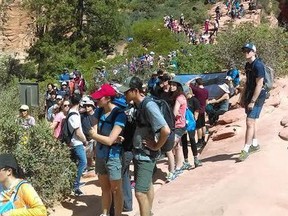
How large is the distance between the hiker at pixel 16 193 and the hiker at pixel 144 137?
1.61 meters

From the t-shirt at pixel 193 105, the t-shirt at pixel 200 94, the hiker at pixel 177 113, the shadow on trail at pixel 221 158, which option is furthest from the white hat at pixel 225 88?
the hiker at pixel 177 113

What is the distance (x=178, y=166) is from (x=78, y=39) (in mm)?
25062

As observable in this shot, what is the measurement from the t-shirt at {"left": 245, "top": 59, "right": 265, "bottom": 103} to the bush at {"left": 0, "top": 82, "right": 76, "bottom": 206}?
2492 mm

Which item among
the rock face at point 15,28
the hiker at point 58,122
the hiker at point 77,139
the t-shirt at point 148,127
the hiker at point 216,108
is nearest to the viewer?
the t-shirt at point 148,127

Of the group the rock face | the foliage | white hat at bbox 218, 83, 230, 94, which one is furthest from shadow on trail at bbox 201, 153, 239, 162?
the rock face

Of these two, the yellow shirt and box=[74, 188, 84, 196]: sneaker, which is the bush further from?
the yellow shirt

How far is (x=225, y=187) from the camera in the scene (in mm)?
5934

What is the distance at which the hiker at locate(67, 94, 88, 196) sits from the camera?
270 inches

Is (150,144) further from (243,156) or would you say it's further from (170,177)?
(170,177)

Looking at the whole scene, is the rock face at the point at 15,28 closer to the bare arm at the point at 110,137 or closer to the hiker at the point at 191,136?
the hiker at the point at 191,136

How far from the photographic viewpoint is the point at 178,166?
743cm

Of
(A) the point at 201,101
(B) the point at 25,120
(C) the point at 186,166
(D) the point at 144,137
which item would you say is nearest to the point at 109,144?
(D) the point at 144,137

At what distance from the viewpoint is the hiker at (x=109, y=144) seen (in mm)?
5426

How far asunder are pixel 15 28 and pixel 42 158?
35.4 metres
